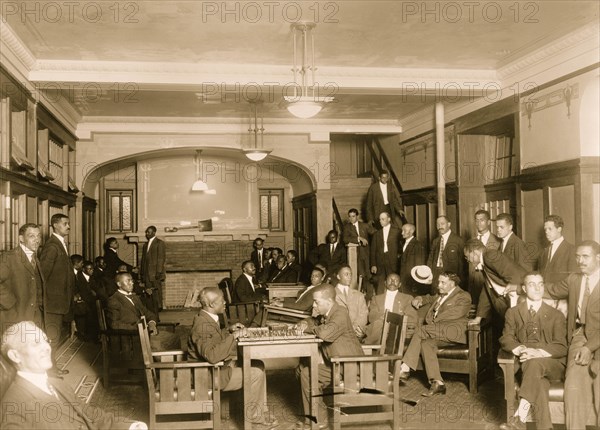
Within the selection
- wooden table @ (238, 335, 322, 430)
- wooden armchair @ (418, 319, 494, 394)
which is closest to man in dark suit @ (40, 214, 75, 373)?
wooden table @ (238, 335, 322, 430)

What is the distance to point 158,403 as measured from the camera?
4543 millimetres

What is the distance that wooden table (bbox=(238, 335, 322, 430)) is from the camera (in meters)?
4.82

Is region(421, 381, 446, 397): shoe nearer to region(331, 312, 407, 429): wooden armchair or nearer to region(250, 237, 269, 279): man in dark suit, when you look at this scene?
region(331, 312, 407, 429): wooden armchair

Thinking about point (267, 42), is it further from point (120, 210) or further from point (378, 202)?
point (120, 210)

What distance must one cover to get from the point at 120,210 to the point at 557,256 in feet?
36.8

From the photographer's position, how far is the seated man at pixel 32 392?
9.59 feet

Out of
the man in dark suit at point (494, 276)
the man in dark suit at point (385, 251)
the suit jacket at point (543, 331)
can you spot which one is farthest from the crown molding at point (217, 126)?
the suit jacket at point (543, 331)

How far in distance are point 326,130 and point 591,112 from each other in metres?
6.32

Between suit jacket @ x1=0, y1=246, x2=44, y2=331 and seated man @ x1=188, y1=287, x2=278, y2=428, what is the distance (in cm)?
232

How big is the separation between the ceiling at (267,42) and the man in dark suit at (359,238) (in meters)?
3.05

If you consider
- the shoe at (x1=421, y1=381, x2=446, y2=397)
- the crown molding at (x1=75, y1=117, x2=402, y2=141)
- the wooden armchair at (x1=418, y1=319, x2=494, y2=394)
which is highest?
the crown molding at (x1=75, y1=117, x2=402, y2=141)

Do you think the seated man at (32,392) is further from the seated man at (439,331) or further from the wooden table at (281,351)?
the seated man at (439,331)

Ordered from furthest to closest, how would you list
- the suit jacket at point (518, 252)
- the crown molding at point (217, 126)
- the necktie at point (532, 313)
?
the crown molding at point (217, 126) → the suit jacket at point (518, 252) → the necktie at point (532, 313)

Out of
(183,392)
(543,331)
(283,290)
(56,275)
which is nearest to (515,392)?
(543,331)
